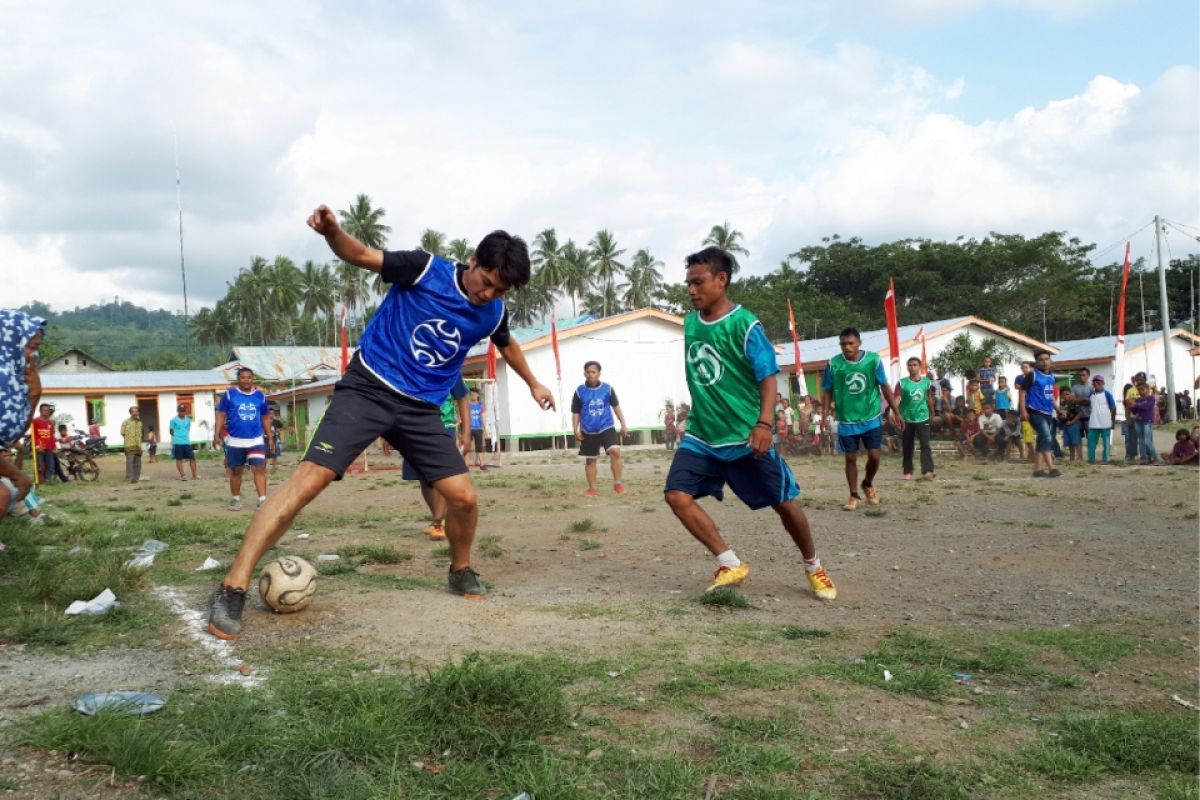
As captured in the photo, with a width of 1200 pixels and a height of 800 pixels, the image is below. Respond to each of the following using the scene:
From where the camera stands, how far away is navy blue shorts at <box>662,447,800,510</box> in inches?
205

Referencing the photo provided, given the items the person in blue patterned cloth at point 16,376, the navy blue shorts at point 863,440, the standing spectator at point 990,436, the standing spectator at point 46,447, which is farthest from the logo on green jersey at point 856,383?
the standing spectator at point 46,447

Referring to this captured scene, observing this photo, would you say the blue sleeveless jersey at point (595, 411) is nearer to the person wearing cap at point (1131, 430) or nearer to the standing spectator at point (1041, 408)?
the standing spectator at point (1041, 408)

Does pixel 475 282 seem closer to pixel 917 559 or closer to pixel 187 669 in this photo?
pixel 187 669

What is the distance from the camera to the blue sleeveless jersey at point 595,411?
12.1 m

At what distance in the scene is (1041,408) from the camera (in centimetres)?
1369

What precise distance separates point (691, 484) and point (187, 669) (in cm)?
292

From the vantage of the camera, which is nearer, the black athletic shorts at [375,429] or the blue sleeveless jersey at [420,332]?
the black athletic shorts at [375,429]

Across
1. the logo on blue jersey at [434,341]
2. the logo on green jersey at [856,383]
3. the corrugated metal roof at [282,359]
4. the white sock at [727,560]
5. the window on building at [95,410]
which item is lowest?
the white sock at [727,560]

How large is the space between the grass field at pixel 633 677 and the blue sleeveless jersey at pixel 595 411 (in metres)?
5.09

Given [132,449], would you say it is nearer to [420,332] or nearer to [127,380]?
[420,332]

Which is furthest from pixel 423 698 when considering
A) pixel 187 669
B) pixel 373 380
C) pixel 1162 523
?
pixel 1162 523

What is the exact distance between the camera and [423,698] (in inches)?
113

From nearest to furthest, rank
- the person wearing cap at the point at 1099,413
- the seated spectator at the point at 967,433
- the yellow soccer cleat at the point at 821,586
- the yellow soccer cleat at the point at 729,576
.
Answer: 1. the yellow soccer cleat at the point at 821,586
2. the yellow soccer cleat at the point at 729,576
3. the person wearing cap at the point at 1099,413
4. the seated spectator at the point at 967,433

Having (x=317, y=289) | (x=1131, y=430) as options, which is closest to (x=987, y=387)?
(x=1131, y=430)
